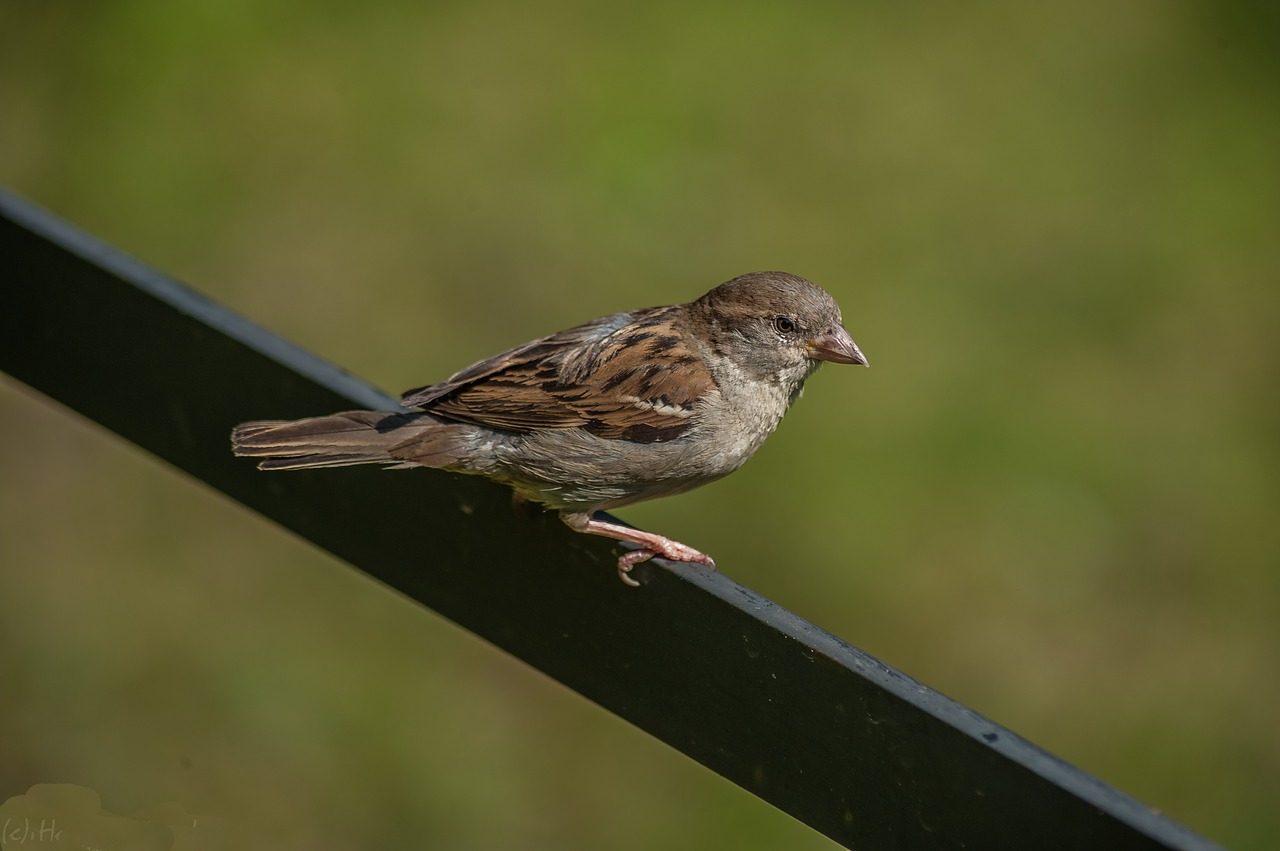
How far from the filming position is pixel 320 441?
9.76ft

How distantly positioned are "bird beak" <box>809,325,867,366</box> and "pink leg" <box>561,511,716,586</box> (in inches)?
25.8

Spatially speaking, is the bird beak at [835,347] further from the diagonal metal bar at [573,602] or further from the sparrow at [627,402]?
the diagonal metal bar at [573,602]

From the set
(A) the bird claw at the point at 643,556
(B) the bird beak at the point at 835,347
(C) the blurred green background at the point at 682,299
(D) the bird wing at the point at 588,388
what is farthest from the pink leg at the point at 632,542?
(C) the blurred green background at the point at 682,299

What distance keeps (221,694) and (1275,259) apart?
17.2 feet

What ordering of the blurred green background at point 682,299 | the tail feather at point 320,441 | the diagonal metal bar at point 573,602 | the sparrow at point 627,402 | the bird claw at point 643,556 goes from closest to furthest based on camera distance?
the diagonal metal bar at point 573,602
the bird claw at point 643,556
the tail feather at point 320,441
the sparrow at point 627,402
the blurred green background at point 682,299

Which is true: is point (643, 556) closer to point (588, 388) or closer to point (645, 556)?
point (645, 556)

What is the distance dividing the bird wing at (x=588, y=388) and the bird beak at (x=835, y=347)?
0.26 meters

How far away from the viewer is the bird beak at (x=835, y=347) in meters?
3.38

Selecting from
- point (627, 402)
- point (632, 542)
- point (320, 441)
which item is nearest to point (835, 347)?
point (627, 402)

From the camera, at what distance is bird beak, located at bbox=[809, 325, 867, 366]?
338 cm

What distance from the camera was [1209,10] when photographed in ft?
25.7

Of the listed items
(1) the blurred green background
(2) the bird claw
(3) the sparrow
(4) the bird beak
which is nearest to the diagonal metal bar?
(2) the bird claw

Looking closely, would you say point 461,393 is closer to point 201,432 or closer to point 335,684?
point 201,432

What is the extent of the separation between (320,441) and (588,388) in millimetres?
669
